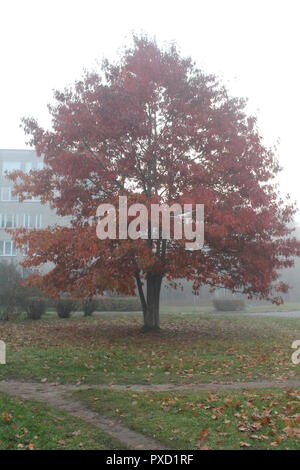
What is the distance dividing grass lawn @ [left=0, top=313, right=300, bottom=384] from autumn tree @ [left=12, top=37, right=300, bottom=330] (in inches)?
64.9

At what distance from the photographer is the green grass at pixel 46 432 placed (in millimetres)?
6039

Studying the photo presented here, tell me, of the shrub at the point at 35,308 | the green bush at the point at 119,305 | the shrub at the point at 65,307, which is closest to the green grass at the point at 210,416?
the shrub at the point at 35,308

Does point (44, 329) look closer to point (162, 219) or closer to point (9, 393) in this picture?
point (162, 219)

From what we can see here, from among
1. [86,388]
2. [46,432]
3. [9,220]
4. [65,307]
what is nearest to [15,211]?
[9,220]

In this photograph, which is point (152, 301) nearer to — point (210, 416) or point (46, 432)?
point (210, 416)

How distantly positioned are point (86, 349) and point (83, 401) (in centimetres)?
489

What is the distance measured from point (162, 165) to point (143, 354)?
5.44 m

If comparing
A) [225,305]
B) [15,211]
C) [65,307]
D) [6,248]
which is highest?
[15,211]

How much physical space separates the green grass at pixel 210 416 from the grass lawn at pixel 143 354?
5.38 feet

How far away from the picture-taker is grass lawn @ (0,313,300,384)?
10367mm

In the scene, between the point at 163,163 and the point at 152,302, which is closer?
the point at 163,163

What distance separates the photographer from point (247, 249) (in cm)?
1483

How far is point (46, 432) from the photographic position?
21.1ft

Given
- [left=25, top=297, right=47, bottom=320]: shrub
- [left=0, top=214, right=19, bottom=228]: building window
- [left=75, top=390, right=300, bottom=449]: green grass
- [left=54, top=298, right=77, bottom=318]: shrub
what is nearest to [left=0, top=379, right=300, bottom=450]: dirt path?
[left=75, top=390, right=300, bottom=449]: green grass
